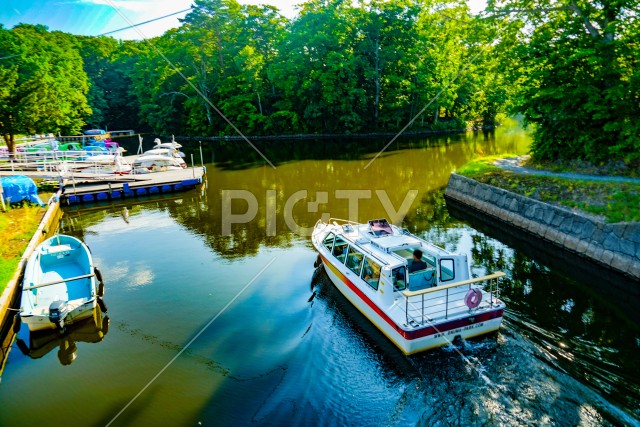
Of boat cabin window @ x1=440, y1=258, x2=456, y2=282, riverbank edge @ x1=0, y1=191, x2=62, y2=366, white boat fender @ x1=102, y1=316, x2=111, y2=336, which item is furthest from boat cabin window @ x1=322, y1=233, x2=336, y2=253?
riverbank edge @ x1=0, y1=191, x2=62, y2=366

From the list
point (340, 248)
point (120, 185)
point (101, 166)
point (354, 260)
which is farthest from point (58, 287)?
point (101, 166)

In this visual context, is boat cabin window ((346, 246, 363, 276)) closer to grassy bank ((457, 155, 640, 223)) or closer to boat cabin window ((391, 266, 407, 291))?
boat cabin window ((391, 266, 407, 291))

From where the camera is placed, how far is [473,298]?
403 inches

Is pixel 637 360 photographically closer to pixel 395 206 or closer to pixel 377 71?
pixel 395 206

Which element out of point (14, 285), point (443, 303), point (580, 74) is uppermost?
point (580, 74)

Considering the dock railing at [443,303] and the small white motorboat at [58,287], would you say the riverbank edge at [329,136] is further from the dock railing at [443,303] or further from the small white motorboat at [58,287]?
the dock railing at [443,303]

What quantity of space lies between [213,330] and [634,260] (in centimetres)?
1431

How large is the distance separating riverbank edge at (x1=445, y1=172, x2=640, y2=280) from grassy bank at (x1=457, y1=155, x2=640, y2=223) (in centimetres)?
39

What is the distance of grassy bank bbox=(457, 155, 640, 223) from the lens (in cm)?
1595

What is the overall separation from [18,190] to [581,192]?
28259 mm

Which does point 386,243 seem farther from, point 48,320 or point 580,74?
point 580,74

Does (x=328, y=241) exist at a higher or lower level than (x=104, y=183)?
lower

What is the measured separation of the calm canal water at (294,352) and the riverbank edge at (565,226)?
2.22ft

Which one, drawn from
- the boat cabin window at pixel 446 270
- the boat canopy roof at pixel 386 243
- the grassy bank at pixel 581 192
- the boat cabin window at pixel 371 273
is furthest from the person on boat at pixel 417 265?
the grassy bank at pixel 581 192
